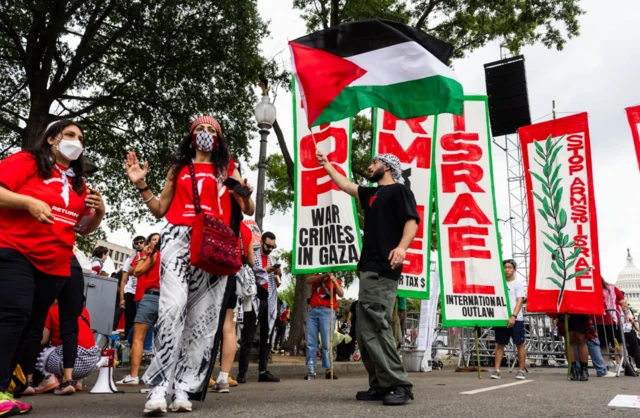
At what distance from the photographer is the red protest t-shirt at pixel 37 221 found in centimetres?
358

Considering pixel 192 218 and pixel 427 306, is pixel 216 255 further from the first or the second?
pixel 427 306

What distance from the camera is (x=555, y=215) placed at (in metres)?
9.14

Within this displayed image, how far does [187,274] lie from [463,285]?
6.20 m

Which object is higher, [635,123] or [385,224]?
[635,123]

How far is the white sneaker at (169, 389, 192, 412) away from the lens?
3.80 meters

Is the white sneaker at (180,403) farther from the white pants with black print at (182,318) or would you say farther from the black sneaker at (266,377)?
the black sneaker at (266,377)

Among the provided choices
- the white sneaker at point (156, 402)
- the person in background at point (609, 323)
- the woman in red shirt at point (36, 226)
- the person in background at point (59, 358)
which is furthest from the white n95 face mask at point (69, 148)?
the person in background at point (609, 323)

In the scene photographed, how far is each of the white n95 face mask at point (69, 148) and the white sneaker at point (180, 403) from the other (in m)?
1.78

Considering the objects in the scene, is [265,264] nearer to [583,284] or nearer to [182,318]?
[182,318]

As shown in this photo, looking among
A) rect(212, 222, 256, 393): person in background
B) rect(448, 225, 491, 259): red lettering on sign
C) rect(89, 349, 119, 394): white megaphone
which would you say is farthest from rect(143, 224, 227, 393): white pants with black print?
rect(448, 225, 491, 259): red lettering on sign

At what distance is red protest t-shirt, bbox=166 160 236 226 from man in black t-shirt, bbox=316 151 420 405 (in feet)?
4.19

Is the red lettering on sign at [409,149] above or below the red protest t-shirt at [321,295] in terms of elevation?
above

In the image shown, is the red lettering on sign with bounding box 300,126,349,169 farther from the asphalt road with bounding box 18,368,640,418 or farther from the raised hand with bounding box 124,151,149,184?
the raised hand with bounding box 124,151,149,184

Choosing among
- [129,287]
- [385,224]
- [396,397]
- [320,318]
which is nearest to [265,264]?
[320,318]
